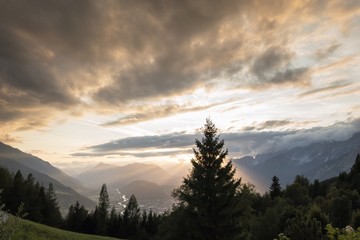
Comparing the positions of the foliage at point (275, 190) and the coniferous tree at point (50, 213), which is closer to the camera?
the coniferous tree at point (50, 213)

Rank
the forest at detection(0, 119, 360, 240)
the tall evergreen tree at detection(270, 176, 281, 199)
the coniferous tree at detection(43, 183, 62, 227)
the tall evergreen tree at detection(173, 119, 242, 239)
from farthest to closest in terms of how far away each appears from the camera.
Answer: the tall evergreen tree at detection(270, 176, 281, 199)
the coniferous tree at detection(43, 183, 62, 227)
the tall evergreen tree at detection(173, 119, 242, 239)
the forest at detection(0, 119, 360, 240)

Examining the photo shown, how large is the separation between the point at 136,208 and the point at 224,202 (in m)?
90.4

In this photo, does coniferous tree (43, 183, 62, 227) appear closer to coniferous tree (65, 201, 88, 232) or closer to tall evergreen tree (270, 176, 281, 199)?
coniferous tree (65, 201, 88, 232)

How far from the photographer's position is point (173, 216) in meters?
50.1

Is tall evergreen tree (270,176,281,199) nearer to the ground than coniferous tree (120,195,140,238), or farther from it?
farther from it

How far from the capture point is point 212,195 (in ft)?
134

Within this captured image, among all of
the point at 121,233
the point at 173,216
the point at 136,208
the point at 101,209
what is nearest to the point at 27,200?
the point at 101,209

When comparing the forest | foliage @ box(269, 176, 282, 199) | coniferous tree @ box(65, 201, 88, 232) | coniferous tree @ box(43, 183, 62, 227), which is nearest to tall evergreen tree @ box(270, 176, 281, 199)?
foliage @ box(269, 176, 282, 199)

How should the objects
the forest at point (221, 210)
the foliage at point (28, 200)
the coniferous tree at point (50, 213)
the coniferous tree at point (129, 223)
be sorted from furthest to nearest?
the coniferous tree at point (129, 223) → the coniferous tree at point (50, 213) → the foliage at point (28, 200) → the forest at point (221, 210)

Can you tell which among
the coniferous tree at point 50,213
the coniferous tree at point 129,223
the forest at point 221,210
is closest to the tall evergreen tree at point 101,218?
the coniferous tree at point 129,223

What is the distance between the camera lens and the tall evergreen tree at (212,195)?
40250mm

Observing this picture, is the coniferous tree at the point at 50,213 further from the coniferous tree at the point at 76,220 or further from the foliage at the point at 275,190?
the foliage at the point at 275,190

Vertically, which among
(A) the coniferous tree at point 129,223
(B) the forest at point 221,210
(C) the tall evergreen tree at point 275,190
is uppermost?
(C) the tall evergreen tree at point 275,190

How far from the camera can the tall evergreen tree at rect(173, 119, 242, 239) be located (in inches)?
1585
